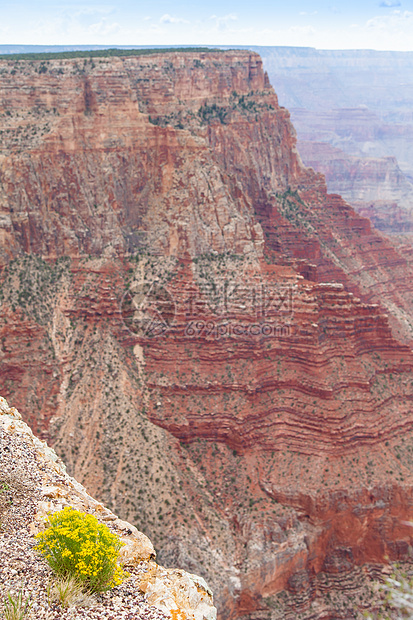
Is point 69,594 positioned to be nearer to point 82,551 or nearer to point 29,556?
point 82,551

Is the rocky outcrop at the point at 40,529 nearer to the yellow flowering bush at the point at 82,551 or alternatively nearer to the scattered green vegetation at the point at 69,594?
the scattered green vegetation at the point at 69,594

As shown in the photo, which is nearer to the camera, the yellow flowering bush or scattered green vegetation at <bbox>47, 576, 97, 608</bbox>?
scattered green vegetation at <bbox>47, 576, 97, 608</bbox>

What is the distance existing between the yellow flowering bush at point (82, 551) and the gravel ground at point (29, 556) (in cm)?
36

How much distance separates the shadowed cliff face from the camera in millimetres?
64125

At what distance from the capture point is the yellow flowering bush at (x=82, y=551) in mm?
20438

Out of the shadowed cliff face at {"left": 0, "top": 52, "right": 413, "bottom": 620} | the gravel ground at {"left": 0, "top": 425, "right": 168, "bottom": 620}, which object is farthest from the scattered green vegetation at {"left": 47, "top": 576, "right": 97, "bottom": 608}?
the shadowed cliff face at {"left": 0, "top": 52, "right": 413, "bottom": 620}

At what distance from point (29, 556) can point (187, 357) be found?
53120 millimetres

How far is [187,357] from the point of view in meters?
74.4

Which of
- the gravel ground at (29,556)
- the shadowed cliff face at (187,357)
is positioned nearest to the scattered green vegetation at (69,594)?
the gravel ground at (29,556)

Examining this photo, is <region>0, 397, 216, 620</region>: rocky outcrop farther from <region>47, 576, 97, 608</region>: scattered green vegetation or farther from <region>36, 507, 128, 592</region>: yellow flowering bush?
<region>36, 507, 128, 592</region>: yellow flowering bush

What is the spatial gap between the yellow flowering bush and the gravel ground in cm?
36

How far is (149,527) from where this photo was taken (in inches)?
2339

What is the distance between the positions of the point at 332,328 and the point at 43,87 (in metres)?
41.5

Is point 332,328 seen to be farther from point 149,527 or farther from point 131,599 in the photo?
point 131,599
